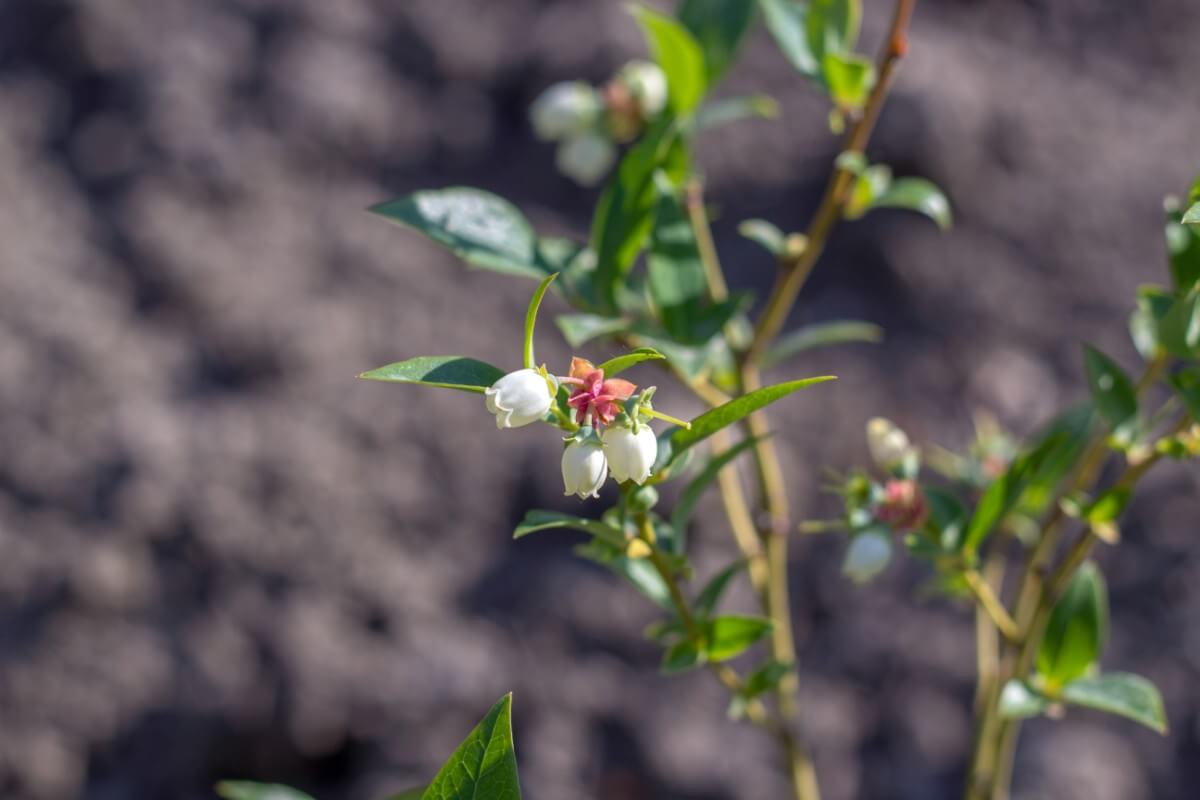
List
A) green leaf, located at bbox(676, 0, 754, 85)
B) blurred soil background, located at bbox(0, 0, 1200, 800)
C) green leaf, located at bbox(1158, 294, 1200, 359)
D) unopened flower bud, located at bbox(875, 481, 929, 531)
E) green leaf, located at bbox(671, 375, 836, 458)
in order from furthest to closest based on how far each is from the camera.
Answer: blurred soil background, located at bbox(0, 0, 1200, 800) → green leaf, located at bbox(676, 0, 754, 85) → unopened flower bud, located at bbox(875, 481, 929, 531) → green leaf, located at bbox(1158, 294, 1200, 359) → green leaf, located at bbox(671, 375, 836, 458)

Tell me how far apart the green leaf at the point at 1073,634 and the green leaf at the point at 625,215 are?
41cm

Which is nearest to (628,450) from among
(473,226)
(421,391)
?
(473,226)

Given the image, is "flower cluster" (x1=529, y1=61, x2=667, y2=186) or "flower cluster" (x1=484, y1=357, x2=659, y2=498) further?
"flower cluster" (x1=529, y1=61, x2=667, y2=186)

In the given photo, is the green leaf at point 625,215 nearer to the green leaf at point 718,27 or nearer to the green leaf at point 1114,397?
the green leaf at point 718,27

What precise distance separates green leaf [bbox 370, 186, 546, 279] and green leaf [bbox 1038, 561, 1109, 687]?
18.5 inches

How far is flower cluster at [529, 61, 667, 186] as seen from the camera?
3.26 ft

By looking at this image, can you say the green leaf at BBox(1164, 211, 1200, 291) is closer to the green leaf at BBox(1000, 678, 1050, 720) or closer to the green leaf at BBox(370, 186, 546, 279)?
the green leaf at BBox(1000, 678, 1050, 720)

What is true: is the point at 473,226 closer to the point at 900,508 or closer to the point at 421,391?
the point at 900,508

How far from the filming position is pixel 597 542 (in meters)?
0.71

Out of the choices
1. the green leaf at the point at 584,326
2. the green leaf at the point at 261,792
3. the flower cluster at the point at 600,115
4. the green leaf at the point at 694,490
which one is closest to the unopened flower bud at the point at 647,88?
the flower cluster at the point at 600,115

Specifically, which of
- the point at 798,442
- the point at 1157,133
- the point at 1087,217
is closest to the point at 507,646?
the point at 798,442

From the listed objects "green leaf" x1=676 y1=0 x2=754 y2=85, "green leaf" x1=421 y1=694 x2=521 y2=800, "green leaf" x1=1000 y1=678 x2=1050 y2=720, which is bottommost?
"green leaf" x1=1000 y1=678 x2=1050 y2=720

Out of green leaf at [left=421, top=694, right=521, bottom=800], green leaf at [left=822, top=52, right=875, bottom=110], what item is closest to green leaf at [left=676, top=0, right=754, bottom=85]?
green leaf at [left=822, top=52, right=875, bottom=110]

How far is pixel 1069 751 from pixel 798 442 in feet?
2.01
